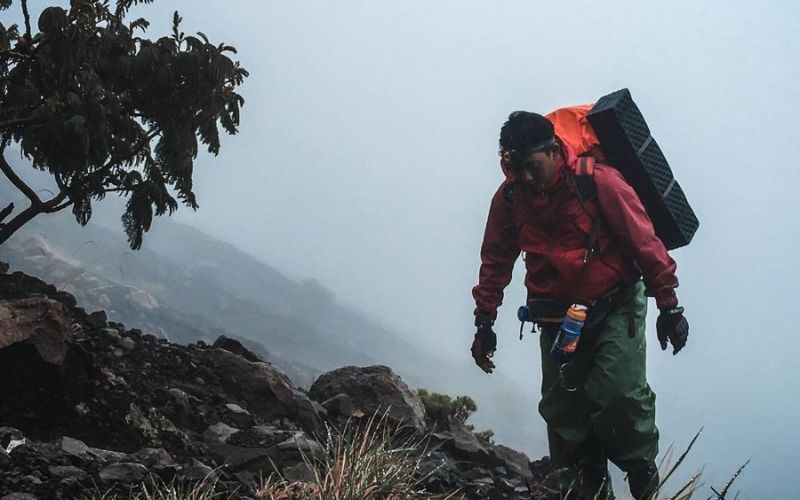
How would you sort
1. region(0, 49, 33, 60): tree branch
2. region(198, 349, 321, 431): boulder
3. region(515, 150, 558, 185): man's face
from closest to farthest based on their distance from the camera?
region(515, 150, 558, 185): man's face → region(198, 349, 321, 431): boulder → region(0, 49, 33, 60): tree branch

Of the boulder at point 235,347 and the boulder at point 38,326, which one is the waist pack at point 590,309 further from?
the boulder at point 235,347

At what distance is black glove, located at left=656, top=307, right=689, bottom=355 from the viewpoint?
13.9 ft

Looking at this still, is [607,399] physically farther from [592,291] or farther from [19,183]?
[19,183]

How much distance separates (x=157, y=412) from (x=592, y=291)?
11.0ft

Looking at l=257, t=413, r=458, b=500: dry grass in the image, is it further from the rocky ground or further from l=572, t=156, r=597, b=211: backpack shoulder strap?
l=572, t=156, r=597, b=211: backpack shoulder strap

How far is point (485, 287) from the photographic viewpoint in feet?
16.8

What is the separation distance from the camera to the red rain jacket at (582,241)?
4.25m

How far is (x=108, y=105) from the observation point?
7098 millimetres

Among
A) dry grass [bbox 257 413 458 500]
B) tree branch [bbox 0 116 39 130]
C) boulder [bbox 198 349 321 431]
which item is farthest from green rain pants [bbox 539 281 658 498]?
tree branch [bbox 0 116 39 130]

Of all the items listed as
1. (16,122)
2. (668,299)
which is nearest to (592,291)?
(668,299)

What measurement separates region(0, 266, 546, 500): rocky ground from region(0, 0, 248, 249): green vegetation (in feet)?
4.38

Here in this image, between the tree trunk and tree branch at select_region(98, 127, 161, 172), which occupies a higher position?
tree branch at select_region(98, 127, 161, 172)

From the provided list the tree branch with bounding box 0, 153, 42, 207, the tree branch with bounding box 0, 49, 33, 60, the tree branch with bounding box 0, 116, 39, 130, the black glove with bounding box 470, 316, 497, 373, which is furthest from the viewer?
the tree branch with bounding box 0, 153, 42, 207

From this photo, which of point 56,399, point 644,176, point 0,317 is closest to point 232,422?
point 56,399
